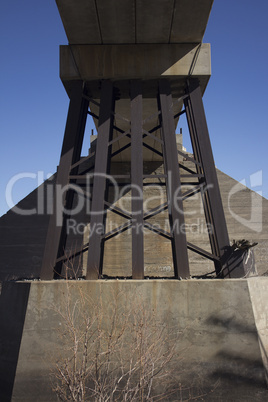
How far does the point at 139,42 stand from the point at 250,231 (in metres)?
8.05

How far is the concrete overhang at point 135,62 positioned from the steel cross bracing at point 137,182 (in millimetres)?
227

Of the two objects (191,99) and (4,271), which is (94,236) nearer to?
(191,99)

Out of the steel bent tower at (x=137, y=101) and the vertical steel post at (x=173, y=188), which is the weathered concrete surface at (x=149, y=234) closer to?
the steel bent tower at (x=137, y=101)

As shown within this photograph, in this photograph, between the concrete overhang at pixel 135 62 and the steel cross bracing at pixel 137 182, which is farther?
the concrete overhang at pixel 135 62

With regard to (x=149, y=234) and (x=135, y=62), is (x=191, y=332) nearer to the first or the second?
(x=135, y=62)

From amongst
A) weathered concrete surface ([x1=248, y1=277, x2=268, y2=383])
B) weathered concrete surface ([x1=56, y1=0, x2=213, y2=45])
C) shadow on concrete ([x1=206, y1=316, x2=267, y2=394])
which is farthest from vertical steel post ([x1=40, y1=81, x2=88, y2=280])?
weathered concrete surface ([x1=248, y1=277, x2=268, y2=383])

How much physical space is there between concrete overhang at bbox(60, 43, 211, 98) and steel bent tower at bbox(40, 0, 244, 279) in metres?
0.02

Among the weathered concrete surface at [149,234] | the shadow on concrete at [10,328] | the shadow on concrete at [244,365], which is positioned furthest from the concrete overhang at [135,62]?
the weathered concrete surface at [149,234]

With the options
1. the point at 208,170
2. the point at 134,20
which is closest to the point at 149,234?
the point at 208,170

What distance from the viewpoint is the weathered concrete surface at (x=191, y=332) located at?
4.96 metres

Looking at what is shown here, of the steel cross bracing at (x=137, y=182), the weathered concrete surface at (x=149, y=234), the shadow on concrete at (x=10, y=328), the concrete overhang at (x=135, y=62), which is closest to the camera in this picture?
the shadow on concrete at (x=10, y=328)

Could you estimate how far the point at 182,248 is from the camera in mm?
6133

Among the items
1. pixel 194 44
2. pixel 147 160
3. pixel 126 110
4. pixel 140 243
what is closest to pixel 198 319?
pixel 140 243

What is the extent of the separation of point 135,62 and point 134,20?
0.88m
